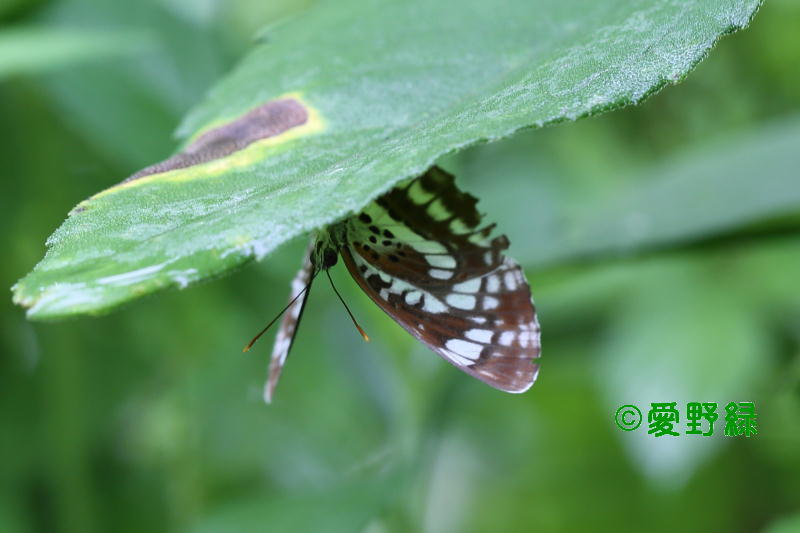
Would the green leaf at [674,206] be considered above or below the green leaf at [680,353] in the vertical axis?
above

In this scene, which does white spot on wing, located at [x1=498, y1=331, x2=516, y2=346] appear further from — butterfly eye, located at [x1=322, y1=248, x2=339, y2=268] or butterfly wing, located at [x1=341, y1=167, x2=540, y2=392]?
butterfly eye, located at [x1=322, y1=248, x2=339, y2=268]

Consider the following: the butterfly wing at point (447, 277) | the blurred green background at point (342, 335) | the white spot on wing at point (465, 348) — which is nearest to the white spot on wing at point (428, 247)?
the butterfly wing at point (447, 277)

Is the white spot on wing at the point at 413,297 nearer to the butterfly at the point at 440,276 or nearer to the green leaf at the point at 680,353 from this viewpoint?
the butterfly at the point at 440,276

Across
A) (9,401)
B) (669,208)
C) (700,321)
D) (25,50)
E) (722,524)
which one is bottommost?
(722,524)

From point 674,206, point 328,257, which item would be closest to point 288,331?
point 328,257

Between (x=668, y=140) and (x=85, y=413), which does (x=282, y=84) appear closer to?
(x=85, y=413)

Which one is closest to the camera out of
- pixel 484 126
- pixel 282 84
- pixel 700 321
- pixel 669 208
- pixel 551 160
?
pixel 484 126

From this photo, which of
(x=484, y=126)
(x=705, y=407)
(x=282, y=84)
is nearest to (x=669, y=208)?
(x=705, y=407)
